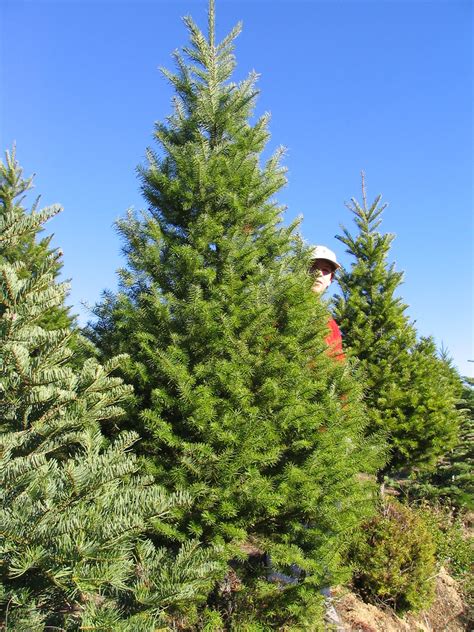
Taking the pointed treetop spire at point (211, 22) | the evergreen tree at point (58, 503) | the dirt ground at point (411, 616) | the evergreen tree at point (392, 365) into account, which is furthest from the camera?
the evergreen tree at point (392, 365)

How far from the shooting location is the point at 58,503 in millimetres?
2203

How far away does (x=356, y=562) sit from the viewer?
550 centimetres

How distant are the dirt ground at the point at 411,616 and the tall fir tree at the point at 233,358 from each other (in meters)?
1.34

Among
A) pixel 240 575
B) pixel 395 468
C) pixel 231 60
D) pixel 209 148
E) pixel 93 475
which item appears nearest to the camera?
pixel 93 475

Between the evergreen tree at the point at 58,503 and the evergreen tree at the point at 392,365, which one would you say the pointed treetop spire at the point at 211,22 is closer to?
the evergreen tree at the point at 58,503

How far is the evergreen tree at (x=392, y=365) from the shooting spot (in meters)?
8.31

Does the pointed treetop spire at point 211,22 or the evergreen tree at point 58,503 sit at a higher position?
the pointed treetop spire at point 211,22

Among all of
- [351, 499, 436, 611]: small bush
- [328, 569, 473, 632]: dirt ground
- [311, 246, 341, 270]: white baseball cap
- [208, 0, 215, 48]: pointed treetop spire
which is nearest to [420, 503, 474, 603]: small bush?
[328, 569, 473, 632]: dirt ground

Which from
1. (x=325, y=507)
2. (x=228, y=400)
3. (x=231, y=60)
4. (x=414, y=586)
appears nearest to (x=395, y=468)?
(x=414, y=586)

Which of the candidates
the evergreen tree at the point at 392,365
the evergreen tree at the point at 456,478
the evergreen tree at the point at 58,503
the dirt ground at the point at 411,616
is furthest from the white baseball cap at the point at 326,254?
the evergreen tree at the point at 456,478

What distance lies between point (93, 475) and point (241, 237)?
2369mm

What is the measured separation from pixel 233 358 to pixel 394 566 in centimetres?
350

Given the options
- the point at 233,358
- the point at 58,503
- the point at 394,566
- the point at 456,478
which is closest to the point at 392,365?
the point at 456,478

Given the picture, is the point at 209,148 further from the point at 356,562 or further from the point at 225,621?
the point at 356,562
